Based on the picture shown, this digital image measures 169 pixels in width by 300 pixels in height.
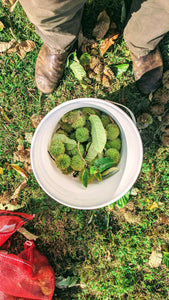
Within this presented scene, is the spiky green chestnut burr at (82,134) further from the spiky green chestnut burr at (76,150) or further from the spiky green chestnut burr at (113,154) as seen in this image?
the spiky green chestnut burr at (113,154)

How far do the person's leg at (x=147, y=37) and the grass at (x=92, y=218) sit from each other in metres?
0.12

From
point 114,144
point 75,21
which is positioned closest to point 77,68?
point 75,21

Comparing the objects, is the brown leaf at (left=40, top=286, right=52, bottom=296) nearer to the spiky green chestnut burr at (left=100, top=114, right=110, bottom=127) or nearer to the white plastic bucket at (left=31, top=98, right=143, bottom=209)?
the white plastic bucket at (left=31, top=98, right=143, bottom=209)

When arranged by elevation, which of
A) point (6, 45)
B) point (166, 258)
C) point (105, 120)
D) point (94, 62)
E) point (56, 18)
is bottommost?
point (166, 258)

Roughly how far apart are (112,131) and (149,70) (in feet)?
1.78

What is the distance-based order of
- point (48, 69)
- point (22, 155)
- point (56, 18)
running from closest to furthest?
point (56, 18), point (48, 69), point (22, 155)

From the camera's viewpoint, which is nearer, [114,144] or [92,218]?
[114,144]

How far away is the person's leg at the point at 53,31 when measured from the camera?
3.57 feet

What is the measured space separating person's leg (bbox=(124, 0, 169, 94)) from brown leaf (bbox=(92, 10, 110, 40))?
0.58 feet

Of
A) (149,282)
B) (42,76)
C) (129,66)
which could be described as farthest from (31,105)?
(149,282)

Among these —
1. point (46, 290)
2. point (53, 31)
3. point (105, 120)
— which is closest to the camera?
point (53, 31)

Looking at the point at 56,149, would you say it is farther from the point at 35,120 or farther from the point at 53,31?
the point at 53,31

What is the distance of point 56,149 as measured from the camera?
148 cm

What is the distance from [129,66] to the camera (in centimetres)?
181
